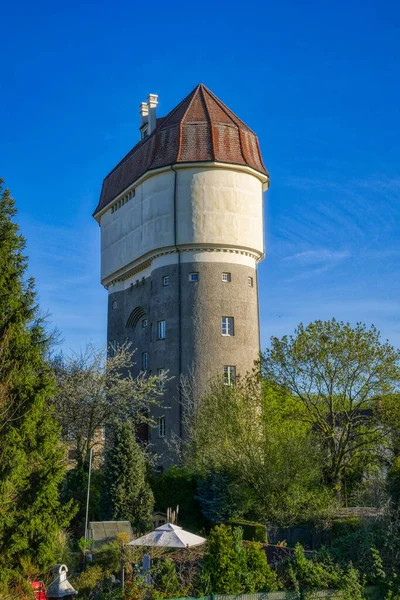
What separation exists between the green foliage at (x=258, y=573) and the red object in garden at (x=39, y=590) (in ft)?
17.8

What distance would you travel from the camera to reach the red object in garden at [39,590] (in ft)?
67.7

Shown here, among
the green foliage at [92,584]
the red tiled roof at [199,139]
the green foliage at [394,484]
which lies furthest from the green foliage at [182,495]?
the red tiled roof at [199,139]

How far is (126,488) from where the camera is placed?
29875 mm

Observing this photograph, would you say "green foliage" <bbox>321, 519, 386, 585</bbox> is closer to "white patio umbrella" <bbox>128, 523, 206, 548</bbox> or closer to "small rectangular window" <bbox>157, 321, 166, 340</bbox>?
"white patio umbrella" <bbox>128, 523, 206, 548</bbox>

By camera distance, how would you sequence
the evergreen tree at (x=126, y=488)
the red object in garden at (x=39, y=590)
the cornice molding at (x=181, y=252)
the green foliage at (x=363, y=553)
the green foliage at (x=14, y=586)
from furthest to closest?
the cornice molding at (x=181, y=252), the evergreen tree at (x=126, y=488), the green foliage at (x=363, y=553), the red object in garden at (x=39, y=590), the green foliage at (x=14, y=586)

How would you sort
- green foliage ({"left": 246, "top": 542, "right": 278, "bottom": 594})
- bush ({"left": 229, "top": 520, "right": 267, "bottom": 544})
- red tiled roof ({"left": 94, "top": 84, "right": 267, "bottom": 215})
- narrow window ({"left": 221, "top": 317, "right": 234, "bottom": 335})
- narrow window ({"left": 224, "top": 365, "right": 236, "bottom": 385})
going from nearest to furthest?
green foliage ({"left": 246, "top": 542, "right": 278, "bottom": 594}) → bush ({"left": 229, "top": 520, "right": 267, "bottom": 544}) → narrow window ({"left": 224, "top": 365, "right": 236, "bottom": 385}) → narrow window ({"left": 221, "top": 317, "right": 234, "bottom": 335}) → red tiled roof ({"left": 94, "top": 84, "right": 267, "bottom": 215})

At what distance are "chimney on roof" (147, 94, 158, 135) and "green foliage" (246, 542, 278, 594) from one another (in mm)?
35979

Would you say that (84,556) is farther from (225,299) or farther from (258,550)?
(225,299)

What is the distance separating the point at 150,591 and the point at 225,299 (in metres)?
24.4

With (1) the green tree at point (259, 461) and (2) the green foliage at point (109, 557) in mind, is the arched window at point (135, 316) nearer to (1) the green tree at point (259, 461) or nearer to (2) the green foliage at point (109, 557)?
(1) the green tree at point (259, 461)

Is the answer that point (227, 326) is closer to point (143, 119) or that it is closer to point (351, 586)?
point (143, 119)

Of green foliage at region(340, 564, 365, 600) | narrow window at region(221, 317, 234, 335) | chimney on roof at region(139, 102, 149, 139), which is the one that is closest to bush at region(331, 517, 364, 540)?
green foliage at region(340, 564, 365, 600)

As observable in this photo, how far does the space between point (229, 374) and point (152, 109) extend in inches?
831

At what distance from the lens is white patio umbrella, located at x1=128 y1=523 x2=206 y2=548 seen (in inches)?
877
